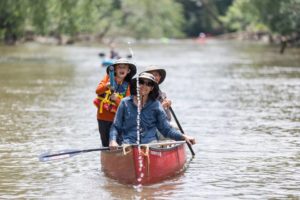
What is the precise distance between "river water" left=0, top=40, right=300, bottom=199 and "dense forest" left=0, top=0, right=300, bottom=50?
8.94 metres

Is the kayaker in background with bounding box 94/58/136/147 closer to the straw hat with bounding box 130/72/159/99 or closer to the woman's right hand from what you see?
the straw hat with bounding box 130/72/159/99

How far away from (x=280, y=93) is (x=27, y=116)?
9.44m

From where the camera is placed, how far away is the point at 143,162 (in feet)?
33.6

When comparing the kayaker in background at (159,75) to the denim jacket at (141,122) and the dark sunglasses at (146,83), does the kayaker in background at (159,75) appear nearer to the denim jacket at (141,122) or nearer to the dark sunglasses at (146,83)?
the denim jacket at (141,122)

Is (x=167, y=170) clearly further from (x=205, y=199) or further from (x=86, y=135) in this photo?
(x=86, y=135)

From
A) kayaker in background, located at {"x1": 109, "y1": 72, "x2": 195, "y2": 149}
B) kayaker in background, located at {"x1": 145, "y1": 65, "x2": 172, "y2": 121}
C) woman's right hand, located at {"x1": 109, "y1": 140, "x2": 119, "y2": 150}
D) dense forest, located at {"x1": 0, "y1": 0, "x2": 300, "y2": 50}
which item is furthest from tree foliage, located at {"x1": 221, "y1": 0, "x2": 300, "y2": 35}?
woman's right hand, located at {"x1": 109, "y1": 140, "x2": 119, "y2": 150}

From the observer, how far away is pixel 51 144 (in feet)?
47.9

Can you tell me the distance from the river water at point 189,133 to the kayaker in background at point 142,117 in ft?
2.38

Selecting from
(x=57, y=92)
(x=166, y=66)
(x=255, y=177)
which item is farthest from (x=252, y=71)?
(x=255, y=177)

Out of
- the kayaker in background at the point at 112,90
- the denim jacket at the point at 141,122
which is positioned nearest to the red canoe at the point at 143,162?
the denim jacket at the point at 141,122

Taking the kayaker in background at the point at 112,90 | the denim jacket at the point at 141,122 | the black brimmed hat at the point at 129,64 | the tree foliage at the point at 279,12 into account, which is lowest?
the denim jacket at the point at 141,122

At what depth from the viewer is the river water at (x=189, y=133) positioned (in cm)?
1080

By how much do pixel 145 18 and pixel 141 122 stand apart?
81.1 meters

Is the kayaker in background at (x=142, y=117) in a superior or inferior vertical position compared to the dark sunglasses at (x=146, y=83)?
inferior
